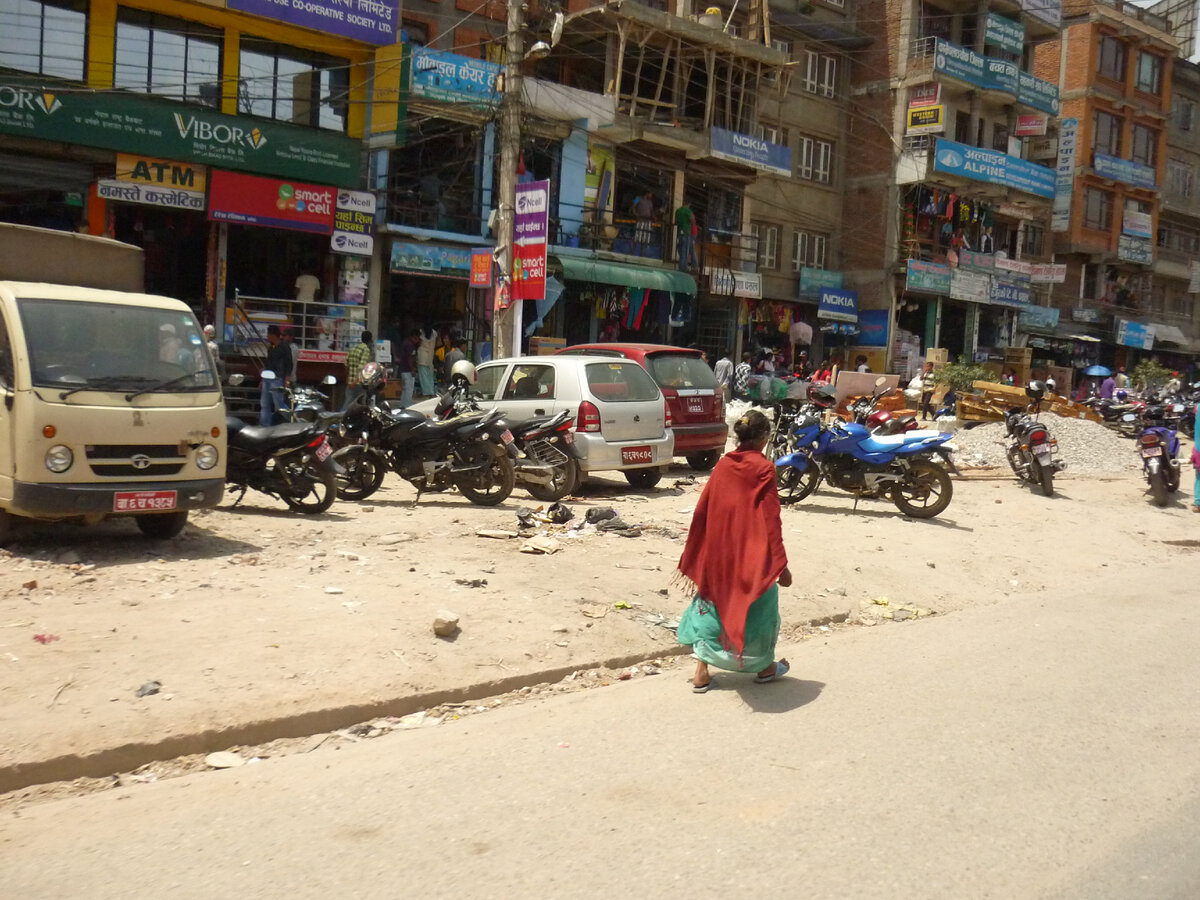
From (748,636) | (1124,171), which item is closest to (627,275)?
(748,636)

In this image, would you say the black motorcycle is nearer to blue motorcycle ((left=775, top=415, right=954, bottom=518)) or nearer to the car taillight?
the car taillight

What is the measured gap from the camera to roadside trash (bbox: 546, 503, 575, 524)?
10469mm

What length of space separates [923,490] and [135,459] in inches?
334

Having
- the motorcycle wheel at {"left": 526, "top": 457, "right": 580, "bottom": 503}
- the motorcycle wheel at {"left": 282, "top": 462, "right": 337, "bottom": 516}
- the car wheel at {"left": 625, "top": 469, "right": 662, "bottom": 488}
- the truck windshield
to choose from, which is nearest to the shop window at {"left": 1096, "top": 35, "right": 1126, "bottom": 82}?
the car wheel at {"left": 625, "top": 469, "right": 662, "bottom": 488}

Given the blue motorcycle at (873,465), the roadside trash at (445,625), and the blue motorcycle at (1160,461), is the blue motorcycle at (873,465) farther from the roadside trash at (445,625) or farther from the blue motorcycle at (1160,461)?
the roadside trash at (445,625)

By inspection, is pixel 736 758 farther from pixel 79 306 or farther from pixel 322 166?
pixel 322 166

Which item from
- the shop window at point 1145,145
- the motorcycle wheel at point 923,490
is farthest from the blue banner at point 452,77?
the shop window at point 1145,145

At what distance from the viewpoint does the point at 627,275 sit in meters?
26.8

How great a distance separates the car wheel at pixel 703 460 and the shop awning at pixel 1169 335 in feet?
135

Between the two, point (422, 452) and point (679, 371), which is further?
point (679, 371)

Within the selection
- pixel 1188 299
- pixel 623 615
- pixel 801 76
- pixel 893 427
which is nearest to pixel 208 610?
pixel 623 615

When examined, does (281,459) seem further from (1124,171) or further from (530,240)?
(1124,171)

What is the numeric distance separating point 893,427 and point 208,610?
1022cm

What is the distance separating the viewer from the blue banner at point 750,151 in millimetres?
29016
